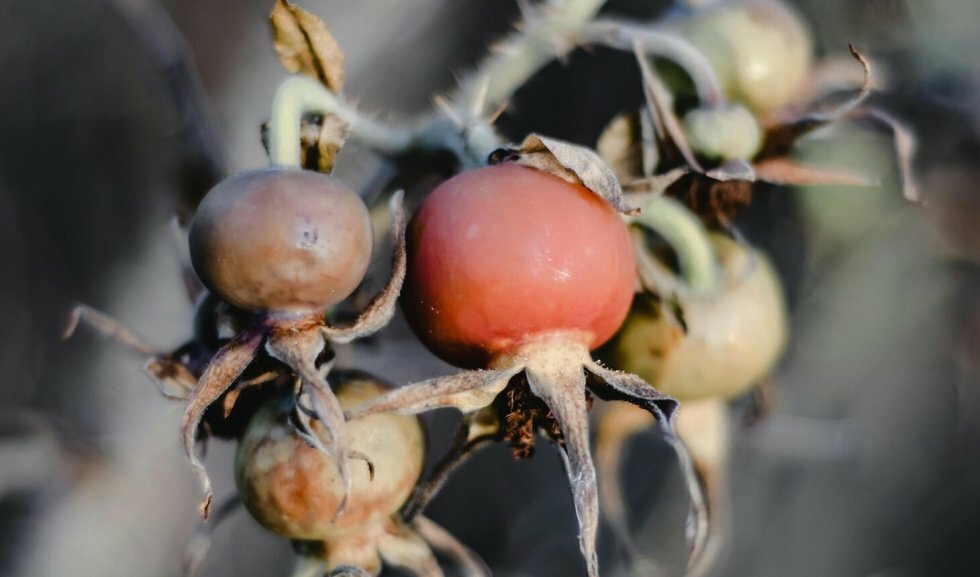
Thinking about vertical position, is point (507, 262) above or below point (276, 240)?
below

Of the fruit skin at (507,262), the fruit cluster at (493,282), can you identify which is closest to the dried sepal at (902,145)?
the fruit cluster at (493,282)

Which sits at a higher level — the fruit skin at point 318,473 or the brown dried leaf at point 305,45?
the brown dried leaf at point 305,45

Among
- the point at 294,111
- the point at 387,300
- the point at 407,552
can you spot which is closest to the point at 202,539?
the point at 407,552

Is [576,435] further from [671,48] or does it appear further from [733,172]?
[671,48]

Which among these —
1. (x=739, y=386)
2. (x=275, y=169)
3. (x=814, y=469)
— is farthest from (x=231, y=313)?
(x=814, y=469)

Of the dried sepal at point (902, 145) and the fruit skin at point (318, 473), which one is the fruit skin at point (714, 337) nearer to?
the dried sepal at point (902, 145)
